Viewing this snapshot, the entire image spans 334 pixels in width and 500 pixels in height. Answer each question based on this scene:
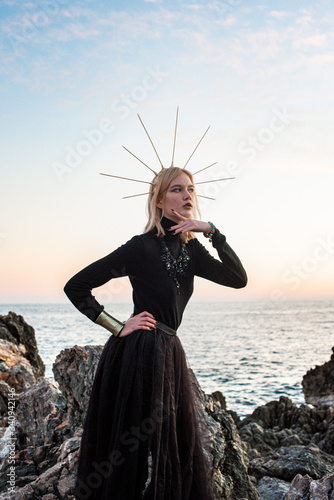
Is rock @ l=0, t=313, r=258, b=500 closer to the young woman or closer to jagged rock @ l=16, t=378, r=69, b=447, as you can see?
jagged rock @ l=16, t=378, r=69, b=447

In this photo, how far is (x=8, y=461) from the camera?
5.02 m

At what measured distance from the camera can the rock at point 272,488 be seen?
4.95 m

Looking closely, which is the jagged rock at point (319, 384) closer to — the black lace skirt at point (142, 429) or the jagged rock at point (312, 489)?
the jagged rock at point (312, 489)

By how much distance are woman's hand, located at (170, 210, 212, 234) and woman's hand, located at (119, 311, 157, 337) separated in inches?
25.0

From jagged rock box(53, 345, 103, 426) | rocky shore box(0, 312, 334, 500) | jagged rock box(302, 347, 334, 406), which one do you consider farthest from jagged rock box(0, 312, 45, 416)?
jagged rock box(302, 347, 334, 406)

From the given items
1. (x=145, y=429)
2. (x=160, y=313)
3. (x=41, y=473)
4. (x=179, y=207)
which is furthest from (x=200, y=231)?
(x=41, y=473)

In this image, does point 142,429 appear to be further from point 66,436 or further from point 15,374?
point 15,374

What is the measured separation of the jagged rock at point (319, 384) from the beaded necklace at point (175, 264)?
1062 cm

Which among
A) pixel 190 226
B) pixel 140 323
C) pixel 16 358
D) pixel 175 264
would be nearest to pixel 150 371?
pixel 140 323

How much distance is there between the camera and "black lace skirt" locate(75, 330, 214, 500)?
329cm

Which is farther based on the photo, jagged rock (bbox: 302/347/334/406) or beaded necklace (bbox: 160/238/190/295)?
jagged rock (bbox: 302/347/334/406)

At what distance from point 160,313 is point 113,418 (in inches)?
32.0

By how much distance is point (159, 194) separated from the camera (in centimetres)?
375

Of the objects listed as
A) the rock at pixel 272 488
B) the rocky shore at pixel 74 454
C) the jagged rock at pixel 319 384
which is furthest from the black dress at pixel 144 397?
the jagged rock at pixel 319 384
